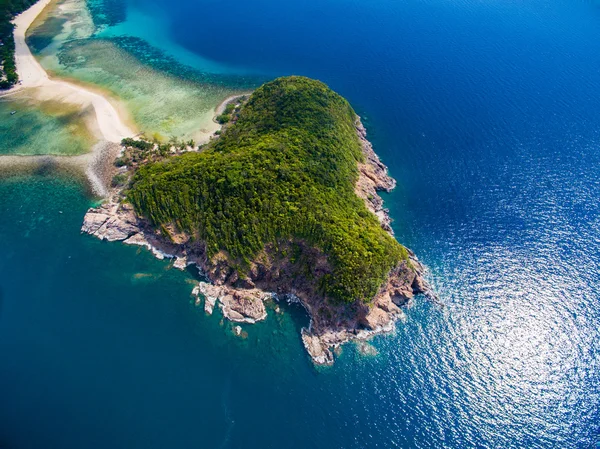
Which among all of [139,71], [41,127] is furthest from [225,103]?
[41,127]

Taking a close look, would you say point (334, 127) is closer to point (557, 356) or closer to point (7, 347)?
point (557, 356)

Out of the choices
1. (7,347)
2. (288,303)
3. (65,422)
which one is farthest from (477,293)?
(7,347)

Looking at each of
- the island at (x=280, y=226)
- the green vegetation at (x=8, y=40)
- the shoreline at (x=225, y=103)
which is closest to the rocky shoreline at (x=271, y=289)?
the island at (x=280, y=226)

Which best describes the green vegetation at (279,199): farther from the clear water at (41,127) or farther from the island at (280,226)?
the clear water at (41,127)

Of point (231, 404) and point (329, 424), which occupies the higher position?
point (329, 424)

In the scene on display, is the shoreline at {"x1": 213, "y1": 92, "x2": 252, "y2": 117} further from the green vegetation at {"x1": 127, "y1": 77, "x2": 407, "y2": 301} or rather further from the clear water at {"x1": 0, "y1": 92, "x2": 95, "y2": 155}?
the clear water at {"x1": 0, "y1": 92, "x2": 95, "y2": 155}
